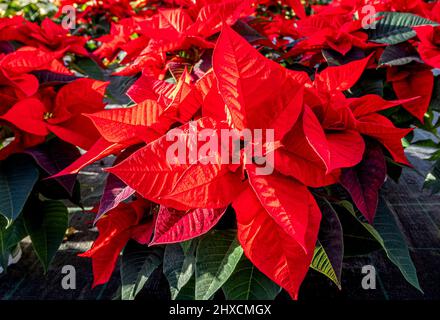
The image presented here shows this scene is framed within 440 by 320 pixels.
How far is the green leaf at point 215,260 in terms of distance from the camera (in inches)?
22.0

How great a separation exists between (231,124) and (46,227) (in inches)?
20.8

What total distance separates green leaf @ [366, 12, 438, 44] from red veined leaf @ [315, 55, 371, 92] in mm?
266

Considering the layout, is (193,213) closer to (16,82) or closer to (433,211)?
(16,82)

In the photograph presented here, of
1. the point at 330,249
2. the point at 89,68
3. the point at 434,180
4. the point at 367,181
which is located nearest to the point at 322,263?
the point at 330,249

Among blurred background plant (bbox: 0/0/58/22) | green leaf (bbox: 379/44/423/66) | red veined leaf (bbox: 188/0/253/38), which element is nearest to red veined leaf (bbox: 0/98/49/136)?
red veined leaf (bbox: 188/0/253/38)

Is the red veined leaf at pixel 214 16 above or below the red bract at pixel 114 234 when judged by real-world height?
above

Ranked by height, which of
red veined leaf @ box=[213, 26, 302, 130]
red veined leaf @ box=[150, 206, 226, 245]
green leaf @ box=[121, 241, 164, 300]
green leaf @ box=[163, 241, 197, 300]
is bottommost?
green leaf @ box=[121, 241, 164, 300]

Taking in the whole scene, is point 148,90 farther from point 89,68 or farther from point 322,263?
point 89,68

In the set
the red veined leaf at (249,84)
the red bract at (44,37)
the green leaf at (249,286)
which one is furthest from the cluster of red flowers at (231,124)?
the red bract at (44,37)

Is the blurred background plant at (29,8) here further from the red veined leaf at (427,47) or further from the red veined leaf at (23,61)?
the red veined leaf at (427,47)

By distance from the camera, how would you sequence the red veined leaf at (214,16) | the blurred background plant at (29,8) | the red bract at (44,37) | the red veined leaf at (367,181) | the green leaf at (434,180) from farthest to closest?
the blurred background plant at (29,8)
the red bract at (44,37)
the green leaf at (434,180)
the red veined leaf at (214,16)
the red veined leaf at (367,181)

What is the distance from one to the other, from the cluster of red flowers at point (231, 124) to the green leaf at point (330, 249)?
0.05 metres

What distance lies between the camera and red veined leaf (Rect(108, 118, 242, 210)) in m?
0.46

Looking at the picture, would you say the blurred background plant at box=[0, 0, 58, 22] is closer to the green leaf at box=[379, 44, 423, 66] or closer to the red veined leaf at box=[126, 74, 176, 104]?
the red veined leaf at box=[126, 74, 176, 104]
